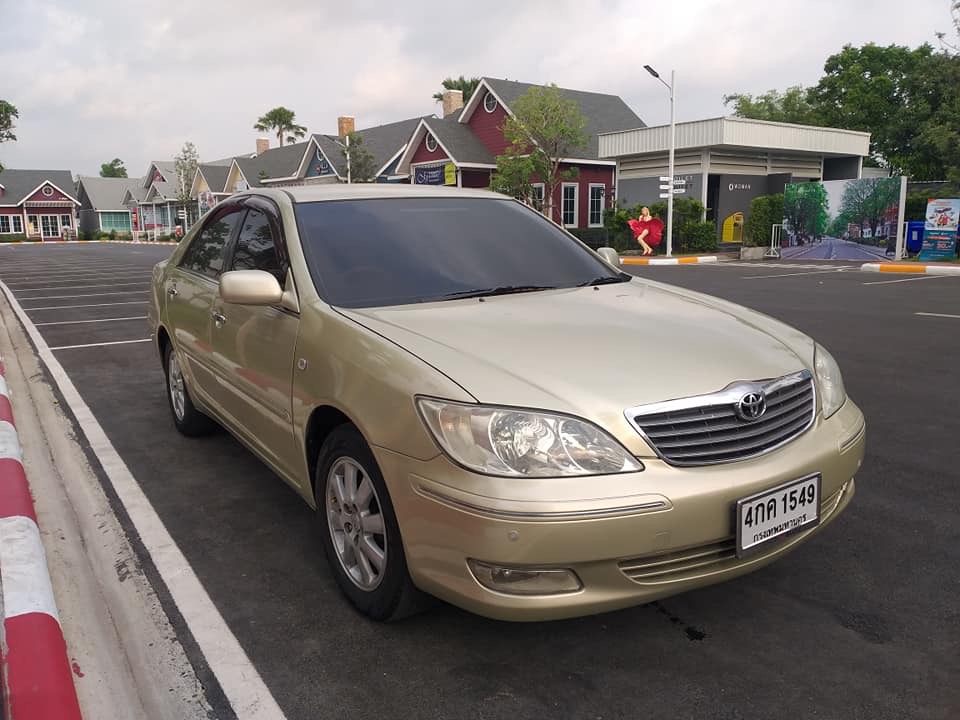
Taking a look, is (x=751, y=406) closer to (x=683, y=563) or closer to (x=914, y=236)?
(x=683, y=563)

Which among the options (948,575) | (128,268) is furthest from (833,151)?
(948,575)

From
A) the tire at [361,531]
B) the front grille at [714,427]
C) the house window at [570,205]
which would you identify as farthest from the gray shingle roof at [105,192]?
the front grille at [714,427]

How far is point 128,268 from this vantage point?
85.0 ft

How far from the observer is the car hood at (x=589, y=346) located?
2.45 meters

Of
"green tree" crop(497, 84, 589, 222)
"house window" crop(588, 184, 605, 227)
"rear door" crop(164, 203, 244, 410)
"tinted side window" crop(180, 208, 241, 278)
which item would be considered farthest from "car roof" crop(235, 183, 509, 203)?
"house window" crop(588, 184, 605, 227)

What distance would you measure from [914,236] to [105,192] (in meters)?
75.5

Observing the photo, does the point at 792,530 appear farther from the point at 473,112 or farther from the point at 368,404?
the point at 473,112

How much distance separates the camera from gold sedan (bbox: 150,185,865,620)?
2324 millimetres

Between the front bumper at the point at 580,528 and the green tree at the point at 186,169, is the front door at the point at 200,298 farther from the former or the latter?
the green tree at the point at 186,169

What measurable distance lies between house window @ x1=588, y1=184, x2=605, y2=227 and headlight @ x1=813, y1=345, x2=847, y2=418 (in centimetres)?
3375

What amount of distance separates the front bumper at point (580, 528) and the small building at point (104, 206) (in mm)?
82851

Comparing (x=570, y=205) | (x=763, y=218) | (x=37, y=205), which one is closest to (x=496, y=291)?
(x=763, y=218)

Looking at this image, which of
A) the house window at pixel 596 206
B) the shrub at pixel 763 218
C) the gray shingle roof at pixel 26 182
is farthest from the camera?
the gray shingle roof at pixel 26 182

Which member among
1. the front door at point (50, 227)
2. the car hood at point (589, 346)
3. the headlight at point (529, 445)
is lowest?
the headlight at point (529, 445)
